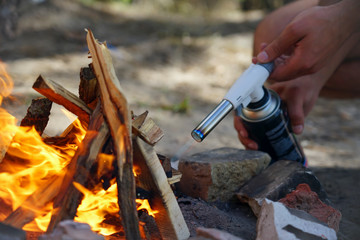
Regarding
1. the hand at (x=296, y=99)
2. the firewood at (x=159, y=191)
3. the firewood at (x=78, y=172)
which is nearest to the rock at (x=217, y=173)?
the hand at (x=296, y=99)

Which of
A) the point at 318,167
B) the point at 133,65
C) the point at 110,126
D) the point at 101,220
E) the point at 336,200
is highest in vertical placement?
the point at 110,126

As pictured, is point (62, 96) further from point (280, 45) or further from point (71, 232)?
point (280, 45)

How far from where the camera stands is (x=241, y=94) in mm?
1879

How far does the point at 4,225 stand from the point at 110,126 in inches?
17.5

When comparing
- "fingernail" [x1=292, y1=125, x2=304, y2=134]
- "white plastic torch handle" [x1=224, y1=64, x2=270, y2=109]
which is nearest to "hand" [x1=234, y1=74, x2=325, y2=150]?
"fingernail" [x1=292, y1=125, x2=304, y2=134]

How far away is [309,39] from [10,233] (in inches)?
60.1

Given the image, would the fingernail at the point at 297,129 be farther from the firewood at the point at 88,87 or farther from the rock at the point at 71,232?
the rock at the point at 71,232

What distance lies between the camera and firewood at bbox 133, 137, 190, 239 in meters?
1.47

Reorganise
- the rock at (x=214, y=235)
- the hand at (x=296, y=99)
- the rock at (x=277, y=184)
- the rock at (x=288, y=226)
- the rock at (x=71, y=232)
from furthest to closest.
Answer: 1. the hand at (x=296, y=99)
2. the rock at (x=277, y=184)
3. the rock at (x=288, y=226)
4. the rock at (x=214, y=235)
5. the rock at (x=71, y=232)

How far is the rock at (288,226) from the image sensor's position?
55.2 inches

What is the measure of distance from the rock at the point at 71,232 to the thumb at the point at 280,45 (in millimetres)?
1231

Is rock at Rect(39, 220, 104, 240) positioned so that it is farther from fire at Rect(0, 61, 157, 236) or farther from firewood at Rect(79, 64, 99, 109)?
firewood at Rect(79, 64, 99, 109)

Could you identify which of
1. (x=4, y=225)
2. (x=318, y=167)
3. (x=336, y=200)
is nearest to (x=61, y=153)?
(x=4, y=225)

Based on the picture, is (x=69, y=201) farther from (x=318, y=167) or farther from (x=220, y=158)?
(x=318, y=167)
